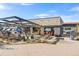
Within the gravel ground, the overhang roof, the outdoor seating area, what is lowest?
the gravel ground

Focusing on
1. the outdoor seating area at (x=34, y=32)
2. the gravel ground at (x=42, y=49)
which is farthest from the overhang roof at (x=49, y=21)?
the gravel ground at (x=42, y=49)

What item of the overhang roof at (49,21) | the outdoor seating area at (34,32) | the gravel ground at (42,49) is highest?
the overhang roof at (49,21)

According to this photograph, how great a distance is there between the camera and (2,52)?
6059mm

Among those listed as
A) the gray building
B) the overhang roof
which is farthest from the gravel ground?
the overhang roof

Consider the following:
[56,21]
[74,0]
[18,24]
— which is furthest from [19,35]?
[74,0]

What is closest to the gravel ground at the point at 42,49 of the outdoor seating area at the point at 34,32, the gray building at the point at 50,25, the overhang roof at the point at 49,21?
the outdoor seating area at the point at 34,32

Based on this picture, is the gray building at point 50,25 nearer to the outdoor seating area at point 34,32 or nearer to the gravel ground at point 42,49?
the outdoor seating area at point 34,32

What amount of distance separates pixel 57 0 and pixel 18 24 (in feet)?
2.41

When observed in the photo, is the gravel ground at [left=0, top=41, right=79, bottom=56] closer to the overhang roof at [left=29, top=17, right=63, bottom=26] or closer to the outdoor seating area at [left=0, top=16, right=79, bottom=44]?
the outdoor seating area at [left=0, top=16, right=79, bottom=44]

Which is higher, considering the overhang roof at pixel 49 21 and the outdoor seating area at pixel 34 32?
the overhang roof at pixel 49 21

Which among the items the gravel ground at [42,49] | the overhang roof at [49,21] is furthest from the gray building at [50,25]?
the gravel ground at [42,49]

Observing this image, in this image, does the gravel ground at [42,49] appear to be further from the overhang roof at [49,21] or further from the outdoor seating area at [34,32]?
the overhang roof at [49,21]

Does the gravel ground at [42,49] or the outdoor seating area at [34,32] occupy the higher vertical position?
the outdoor seating area at [34,32]

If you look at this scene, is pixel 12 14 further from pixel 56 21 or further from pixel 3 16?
pixel 56 21
